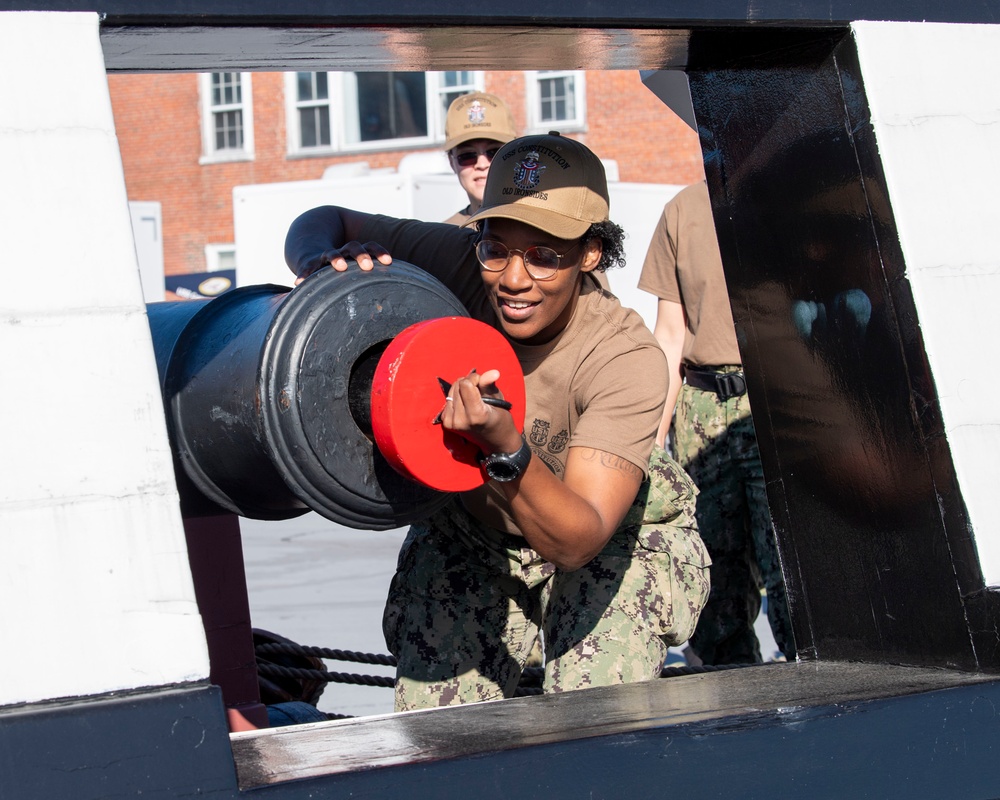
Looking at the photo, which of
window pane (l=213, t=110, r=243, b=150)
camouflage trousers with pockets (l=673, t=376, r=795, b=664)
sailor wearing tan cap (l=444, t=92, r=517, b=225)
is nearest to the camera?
camouflage trousers with pockets (l=673, t=376, r=795, b=664)

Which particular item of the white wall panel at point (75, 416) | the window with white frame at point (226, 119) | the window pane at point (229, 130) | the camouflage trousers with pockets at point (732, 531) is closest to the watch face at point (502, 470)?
the white wall panel at point (75, 416)

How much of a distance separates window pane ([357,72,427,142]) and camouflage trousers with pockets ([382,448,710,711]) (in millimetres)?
21275

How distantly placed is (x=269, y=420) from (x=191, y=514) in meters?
0.56

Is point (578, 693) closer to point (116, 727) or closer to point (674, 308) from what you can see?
point (116, 727)

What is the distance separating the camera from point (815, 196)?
89.2 inches

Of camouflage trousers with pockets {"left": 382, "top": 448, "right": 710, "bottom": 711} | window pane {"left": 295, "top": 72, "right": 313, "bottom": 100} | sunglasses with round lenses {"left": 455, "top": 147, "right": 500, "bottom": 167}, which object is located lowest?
camouflage trousers with pockets {"left": 382, "top": 448, "right": 710, "bottom": 711}

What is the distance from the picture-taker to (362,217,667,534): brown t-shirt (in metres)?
2.55

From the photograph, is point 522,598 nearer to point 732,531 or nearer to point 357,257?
point 357,257

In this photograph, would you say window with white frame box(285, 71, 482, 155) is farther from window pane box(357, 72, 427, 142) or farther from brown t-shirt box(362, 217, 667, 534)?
brown t-shirt box(362, 217, 667, 534)

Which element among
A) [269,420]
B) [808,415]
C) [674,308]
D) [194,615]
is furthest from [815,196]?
[674,308]

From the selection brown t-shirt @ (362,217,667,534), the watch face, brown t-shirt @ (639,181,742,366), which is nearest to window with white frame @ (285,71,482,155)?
brown t-shirt @ (639,181,742,366)

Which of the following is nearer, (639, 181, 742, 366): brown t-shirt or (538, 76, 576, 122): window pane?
(639, 181, 742, 366): brown t-shirt

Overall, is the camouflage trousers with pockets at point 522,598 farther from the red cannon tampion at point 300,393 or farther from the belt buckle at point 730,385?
the belt buckle at point 730,385

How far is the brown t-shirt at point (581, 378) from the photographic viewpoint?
8.36 ft
